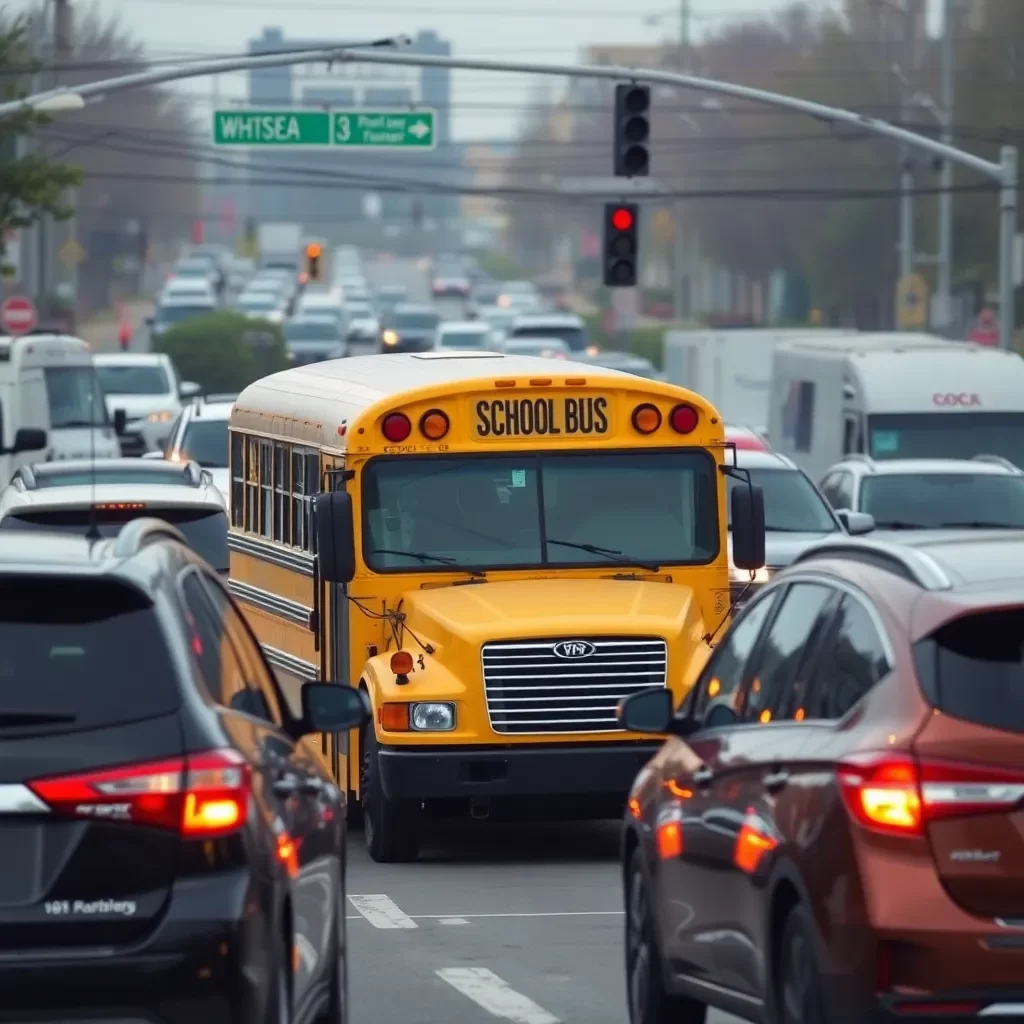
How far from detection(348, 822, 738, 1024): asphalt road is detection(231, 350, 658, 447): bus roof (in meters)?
2.21

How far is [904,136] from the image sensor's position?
33.5 meters

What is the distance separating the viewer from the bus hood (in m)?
13.7

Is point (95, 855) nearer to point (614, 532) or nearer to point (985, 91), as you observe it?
point (614, 532)

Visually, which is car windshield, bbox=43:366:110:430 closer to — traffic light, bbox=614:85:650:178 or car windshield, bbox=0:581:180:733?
traffic light, bbox=614:85:650:178

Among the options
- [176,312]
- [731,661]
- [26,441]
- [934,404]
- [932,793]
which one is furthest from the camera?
[176,312]

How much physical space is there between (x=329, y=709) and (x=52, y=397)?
88.9 feet

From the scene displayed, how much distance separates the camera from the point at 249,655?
7609mm

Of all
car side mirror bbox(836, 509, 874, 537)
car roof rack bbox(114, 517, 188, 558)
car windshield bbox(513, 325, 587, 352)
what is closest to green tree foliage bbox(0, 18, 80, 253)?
car side mirror bbox(836, 509, 874, 537)

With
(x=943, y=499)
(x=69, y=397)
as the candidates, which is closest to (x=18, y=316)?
(x=69, y=397)

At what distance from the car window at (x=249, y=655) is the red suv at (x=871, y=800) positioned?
1.21 m

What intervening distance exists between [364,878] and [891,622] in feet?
22.9

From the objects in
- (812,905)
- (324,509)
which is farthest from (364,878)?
(812,905)

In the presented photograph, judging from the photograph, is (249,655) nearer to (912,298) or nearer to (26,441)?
(26,441)

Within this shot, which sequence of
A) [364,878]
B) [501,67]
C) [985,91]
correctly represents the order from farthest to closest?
[985,91] < [501,67] < [364,878]
